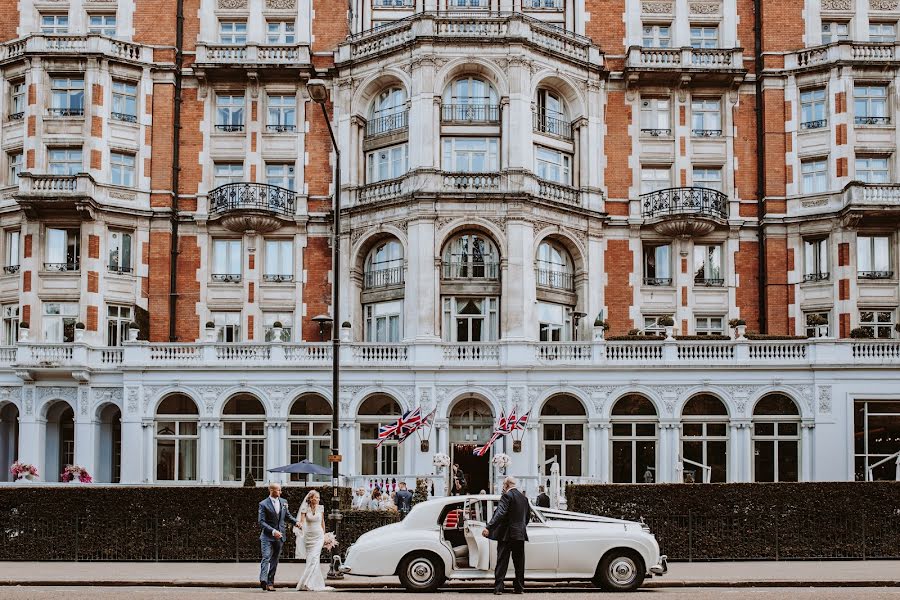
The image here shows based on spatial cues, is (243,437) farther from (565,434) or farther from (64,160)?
(64,160)

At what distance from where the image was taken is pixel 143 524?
2795 centimetres

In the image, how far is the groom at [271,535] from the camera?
22.1 meters

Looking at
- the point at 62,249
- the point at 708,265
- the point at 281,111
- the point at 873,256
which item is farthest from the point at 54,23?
the point at 873,256

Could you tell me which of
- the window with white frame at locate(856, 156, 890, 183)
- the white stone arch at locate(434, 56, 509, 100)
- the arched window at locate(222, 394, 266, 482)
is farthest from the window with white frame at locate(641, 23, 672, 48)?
the arched window at locate(222, 394, 266, 482)

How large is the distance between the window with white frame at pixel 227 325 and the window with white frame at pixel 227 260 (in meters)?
1.50

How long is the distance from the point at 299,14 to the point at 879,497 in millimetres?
33393

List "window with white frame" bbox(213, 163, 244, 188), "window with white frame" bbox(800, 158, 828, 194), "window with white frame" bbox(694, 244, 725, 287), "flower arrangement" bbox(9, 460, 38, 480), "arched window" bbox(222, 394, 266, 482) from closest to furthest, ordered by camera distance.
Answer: "flower arrangement" bbox(9, 460, 38, 480) < "arched window" bbox(222, 394, 266, 482) < "window with white frame" bbox(800, 158, 828, 194) < "window with white frame" bbox(694, 244, 725, 287) < "window with white frame" bbox(213, 163, 244, 188)

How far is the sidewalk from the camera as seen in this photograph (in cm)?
2325

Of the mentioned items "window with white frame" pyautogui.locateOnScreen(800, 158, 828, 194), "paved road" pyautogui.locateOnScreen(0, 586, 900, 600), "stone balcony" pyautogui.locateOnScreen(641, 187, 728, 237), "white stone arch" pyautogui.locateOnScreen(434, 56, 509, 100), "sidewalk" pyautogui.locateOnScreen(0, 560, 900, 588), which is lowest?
"sidewalk" pyautogui.locateOnScreen(0, 560, 900, 588)

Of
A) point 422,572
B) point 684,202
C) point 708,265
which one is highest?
point 684,202

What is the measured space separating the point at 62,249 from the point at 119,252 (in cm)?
226

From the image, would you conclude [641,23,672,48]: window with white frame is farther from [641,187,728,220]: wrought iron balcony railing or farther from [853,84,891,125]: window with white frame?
[853,84,891,125]: window with white frame

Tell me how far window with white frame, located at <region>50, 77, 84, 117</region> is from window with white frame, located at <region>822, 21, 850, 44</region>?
31.4 metres

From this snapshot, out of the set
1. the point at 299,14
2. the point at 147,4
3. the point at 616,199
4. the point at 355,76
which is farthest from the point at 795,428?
the point at 147,4
